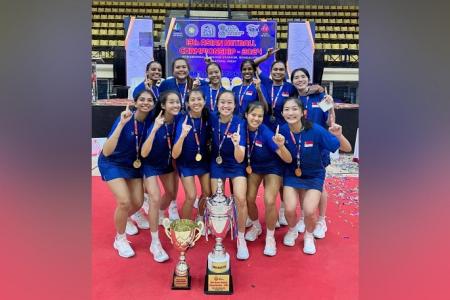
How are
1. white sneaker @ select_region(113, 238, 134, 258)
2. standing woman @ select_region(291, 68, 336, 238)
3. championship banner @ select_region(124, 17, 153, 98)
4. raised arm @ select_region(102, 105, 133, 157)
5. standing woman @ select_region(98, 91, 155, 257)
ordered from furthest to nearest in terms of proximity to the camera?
1. championship banner @ select_region(124, 17, 153, 98)
2. standing woman @ select_region(291, 68, 336, 238)
3. white sneaker @ select_region(113, 238, 134, 258)
4. standing woman @ select_region(98, 91, 155, 257)
5. raised arm @ select_region(102, 105, 133, 157)

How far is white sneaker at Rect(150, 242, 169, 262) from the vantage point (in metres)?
2.52

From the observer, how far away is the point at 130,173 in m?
2.56

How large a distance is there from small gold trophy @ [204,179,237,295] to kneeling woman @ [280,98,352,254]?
0.50 metres

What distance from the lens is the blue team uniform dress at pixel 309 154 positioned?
2.55 metres

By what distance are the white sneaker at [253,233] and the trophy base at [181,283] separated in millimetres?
754

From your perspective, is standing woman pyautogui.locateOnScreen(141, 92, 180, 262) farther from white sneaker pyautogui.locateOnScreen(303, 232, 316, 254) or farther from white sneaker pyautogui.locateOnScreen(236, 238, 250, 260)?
white sneaker pyautogui.locateOnScreen(303, 232, 316, 254)

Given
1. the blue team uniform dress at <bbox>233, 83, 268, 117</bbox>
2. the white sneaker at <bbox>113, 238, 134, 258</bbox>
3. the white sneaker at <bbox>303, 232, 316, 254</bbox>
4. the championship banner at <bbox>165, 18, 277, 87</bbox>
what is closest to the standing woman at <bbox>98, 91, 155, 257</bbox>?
the white sneaker at <bbox>113, 238, 134, 258</bbox>

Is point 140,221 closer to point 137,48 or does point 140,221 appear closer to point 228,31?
point 137,48

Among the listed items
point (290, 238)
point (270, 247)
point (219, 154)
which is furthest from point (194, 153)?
point (290, 238)
